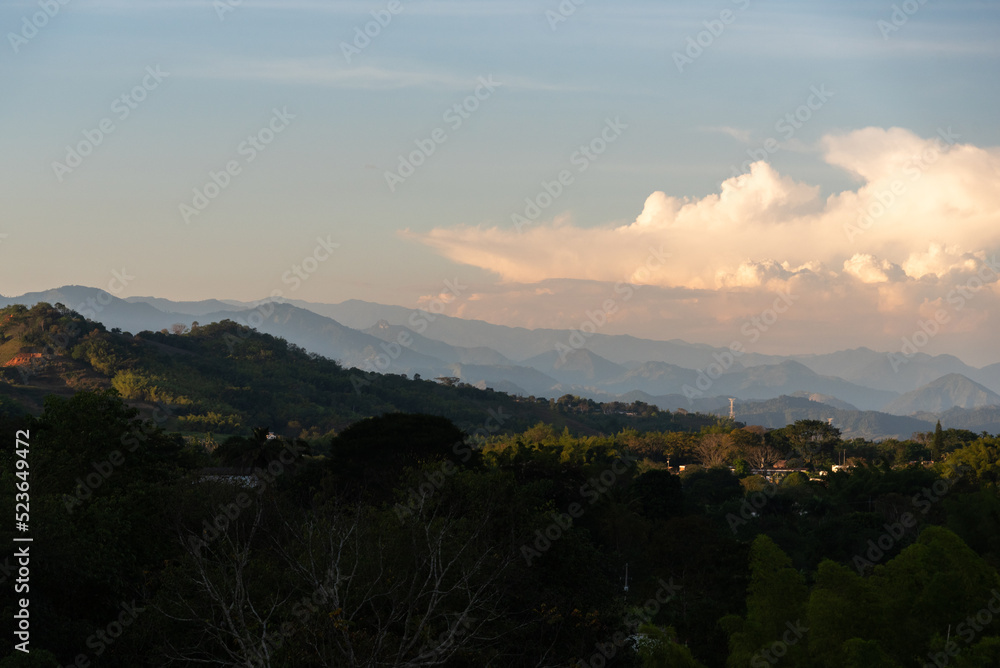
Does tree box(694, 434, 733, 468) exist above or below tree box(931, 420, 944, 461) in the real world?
below

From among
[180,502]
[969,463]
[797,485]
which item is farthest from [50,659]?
[969,463]

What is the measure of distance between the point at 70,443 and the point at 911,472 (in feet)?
225

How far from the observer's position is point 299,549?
2161 cm

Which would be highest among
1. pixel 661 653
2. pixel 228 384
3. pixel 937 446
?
pixel 937 446

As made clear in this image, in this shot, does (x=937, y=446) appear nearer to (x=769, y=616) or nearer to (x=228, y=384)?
(x=769, y=616)

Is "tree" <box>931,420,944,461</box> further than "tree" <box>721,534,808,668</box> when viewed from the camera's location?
Yes

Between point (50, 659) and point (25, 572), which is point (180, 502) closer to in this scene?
point (25, 572)

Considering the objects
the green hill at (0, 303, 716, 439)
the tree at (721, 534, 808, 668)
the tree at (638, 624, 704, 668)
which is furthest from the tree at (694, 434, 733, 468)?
the tree at (638, 624, 704, 668)

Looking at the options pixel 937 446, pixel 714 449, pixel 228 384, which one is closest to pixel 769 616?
pixel 714 449

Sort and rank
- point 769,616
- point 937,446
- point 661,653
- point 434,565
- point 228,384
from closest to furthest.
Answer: point 434,565 < point 661,653 < point 769,616 < point 937,446 < point 228,384

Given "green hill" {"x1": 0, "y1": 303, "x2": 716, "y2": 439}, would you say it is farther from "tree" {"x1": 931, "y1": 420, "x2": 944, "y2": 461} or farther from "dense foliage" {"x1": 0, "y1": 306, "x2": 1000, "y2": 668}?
"dense foliage" {"x1": 0, "y1": 306, "x2": 1000, "y2": 668}

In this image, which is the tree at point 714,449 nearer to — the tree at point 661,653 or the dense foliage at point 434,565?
the dense foliage at point 434,565

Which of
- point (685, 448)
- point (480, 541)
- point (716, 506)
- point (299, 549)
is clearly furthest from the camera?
point (685, 448)

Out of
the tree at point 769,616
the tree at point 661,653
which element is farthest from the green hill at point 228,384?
the tree at point 661,653
